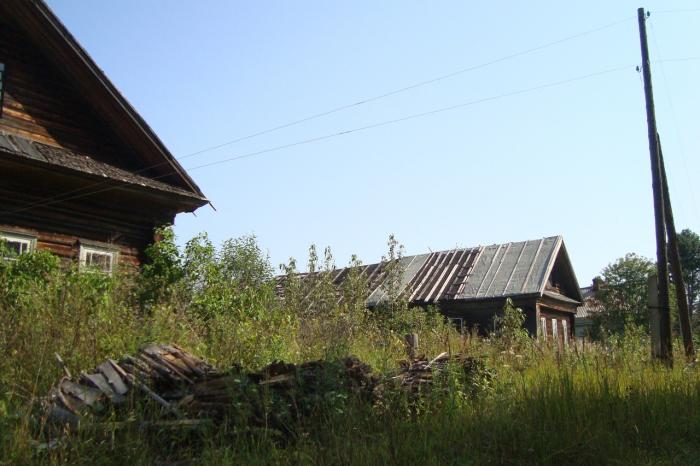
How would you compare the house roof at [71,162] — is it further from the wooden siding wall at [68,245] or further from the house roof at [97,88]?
the wooden siding wall at [68,245]

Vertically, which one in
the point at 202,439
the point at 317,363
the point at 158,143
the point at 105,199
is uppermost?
the point at 158,143

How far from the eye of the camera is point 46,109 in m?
11.8

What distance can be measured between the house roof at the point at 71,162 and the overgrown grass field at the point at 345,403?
6.20 ft

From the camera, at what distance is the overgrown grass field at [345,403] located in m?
4.72

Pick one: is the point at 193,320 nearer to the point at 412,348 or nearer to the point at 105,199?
the point at 412,348

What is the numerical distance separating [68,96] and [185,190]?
2.97 meters

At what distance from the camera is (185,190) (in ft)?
41.9

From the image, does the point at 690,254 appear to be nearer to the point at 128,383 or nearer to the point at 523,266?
the point at 523,266

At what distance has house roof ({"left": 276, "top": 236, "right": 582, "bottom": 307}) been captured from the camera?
24.2m

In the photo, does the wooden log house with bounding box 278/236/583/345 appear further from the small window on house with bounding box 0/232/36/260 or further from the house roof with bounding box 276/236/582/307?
the small window on house with bounding box 0/232/36/260

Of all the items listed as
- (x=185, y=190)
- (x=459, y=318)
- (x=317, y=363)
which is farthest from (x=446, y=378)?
(x=459, y=318)

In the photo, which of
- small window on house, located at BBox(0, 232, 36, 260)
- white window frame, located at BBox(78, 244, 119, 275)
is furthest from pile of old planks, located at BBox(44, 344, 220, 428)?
white window frame, located at BBox(78, 244, 119, 275)

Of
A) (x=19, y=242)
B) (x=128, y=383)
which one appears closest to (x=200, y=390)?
(x=128, y=383)

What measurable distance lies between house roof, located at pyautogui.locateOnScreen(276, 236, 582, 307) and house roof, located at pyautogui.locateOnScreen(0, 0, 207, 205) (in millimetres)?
11628
